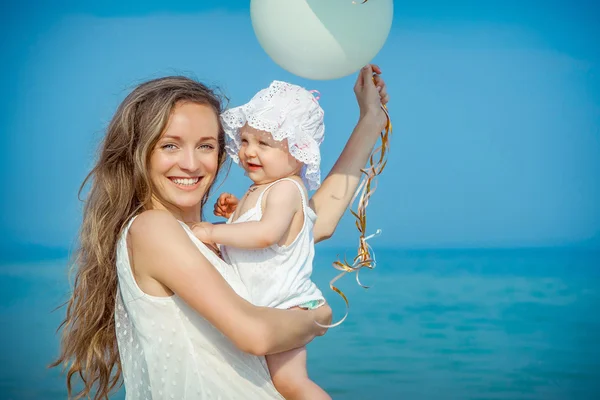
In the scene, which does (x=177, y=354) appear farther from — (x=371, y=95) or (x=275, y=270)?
(x=371, y=95)

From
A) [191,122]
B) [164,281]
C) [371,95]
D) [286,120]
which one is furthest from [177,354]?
[371,95]

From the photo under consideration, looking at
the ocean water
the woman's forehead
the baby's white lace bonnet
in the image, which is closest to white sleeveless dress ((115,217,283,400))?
the woman's forehead

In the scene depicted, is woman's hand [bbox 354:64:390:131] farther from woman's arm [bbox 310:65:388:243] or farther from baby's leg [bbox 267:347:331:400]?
baby's leg [bbox 267:347:331:400]

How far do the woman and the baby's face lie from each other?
83 millimetres

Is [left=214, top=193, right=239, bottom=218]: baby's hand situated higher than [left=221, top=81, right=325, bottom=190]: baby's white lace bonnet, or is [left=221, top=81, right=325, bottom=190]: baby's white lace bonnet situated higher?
[left=221, top=81, right=325, bottom=190]: baby's white lace bonnet

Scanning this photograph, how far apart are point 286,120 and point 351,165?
373mm

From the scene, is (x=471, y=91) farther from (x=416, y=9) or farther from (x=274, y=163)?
(x=274, y=163)

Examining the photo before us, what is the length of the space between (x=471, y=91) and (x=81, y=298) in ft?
41.5

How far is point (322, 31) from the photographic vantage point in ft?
7.19

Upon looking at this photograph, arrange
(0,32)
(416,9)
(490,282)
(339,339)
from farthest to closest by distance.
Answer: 1. (416,9)
2. (0,32)
3. (490,282)
4. (339,339)

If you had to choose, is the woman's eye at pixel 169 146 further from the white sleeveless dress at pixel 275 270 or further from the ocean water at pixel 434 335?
the ocean water at pixel 434 335

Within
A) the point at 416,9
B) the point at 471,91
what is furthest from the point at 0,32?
the point at 471,91

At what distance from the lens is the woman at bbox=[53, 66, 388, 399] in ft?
6.22

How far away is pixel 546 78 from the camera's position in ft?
46.7
